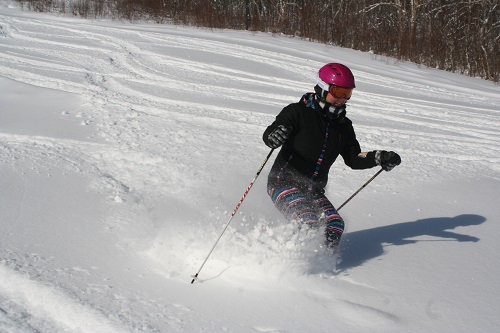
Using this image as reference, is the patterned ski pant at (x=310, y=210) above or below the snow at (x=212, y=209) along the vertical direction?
above

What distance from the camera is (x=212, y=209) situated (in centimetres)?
472

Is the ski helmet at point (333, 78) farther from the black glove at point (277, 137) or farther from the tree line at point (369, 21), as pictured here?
the tree line at point (369, 21)

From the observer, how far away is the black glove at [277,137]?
3.69 meters

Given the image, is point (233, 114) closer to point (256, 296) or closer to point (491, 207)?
point (491, 207)

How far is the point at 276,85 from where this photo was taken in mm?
9523

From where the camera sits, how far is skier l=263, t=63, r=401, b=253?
3828 mm

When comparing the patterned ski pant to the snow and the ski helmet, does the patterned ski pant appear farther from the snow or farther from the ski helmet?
the ski helmet

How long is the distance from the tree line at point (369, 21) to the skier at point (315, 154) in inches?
364

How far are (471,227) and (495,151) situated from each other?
2565 millimetres

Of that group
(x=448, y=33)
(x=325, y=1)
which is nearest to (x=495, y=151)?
(x=448, y=33)

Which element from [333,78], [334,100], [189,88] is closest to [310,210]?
[334,100]

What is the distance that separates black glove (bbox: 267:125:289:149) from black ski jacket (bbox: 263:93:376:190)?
7.2 inches

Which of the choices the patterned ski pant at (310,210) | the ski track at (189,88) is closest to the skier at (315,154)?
the patterned ski pant at (310,210)

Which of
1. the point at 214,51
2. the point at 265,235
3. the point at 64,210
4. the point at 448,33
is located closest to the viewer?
the point at 265,235
